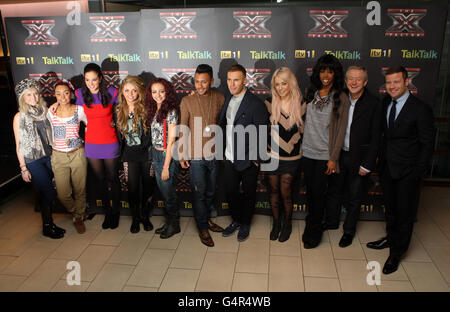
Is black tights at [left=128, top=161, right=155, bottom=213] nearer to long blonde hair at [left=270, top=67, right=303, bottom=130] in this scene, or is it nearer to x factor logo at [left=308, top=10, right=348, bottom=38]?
long blonde hair at [left=270, top=67, right=303, bottom=130]

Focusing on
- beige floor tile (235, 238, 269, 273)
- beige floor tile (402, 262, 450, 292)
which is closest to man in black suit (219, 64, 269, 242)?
beige floor tile (235, 238, 269, 273)

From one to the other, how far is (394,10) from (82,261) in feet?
13.1

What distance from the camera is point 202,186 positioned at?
3600 mm

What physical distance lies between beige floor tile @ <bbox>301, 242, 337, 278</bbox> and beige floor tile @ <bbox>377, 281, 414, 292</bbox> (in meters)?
0.39

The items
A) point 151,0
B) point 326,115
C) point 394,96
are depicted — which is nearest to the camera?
point 394,96

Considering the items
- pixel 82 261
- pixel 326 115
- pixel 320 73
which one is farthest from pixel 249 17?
pixel 82 261

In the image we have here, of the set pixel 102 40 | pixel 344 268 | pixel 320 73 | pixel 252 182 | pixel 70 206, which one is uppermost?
pixel 102 40

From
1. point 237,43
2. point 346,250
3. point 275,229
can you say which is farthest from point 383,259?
point 237,43

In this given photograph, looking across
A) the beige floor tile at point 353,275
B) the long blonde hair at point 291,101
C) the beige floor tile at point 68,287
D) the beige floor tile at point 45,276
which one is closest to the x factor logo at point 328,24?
the long blonde hair at point 291,101

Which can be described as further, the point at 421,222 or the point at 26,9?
the point at 26,9

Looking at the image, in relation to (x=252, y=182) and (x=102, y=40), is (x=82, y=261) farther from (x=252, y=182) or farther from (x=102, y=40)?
(x=102, y=40)

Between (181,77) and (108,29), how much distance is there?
0.96 metres

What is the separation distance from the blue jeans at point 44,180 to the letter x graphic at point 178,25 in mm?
1885

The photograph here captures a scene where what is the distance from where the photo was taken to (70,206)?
13.0 feet
